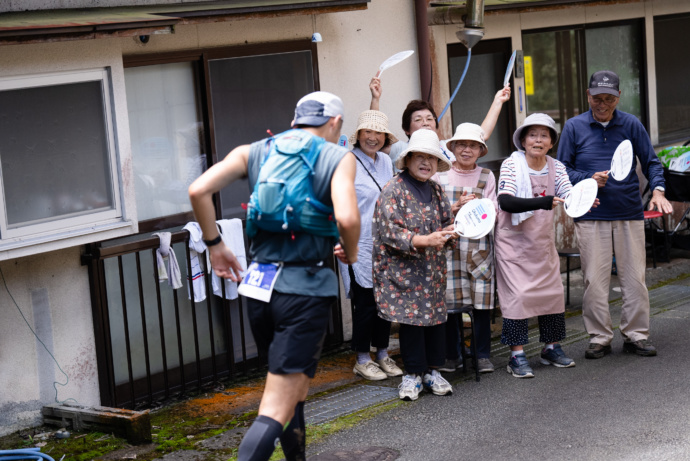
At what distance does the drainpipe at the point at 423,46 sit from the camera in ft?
28.2

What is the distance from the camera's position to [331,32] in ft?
26.2

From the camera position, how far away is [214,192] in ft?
14.3

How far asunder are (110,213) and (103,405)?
134 centimetres

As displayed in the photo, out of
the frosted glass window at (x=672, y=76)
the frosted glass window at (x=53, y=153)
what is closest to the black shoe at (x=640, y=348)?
the frosted glass window at (x=53, y=153)

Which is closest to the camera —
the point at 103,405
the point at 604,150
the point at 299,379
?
the point at 299,379

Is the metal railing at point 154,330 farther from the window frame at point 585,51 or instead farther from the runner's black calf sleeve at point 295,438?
the window frame at point 585,51

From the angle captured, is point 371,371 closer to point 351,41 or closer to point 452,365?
point 452,365

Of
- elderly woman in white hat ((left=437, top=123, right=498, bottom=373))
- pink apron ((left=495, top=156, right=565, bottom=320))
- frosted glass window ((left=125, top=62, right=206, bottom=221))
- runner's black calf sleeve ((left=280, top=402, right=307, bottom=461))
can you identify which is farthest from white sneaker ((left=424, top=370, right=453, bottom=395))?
frosted glass window ((left=125, top=62, right=206, bottom=221))

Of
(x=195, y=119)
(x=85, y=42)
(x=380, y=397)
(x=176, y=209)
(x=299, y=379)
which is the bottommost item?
(x=380, y=397)

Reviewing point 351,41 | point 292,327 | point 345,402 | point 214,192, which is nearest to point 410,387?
point 345,402

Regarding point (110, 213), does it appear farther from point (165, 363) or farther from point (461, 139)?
point (461, 139)

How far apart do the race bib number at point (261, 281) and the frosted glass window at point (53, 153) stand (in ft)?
6.63

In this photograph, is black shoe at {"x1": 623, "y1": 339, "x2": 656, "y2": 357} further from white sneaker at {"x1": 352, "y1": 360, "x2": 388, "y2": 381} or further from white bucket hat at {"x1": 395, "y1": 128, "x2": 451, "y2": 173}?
white bucket hat at {"x1": 395, "y1": 128, "x2": 451, "y2": 173}

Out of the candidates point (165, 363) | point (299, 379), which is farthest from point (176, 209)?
point (299, 379)
